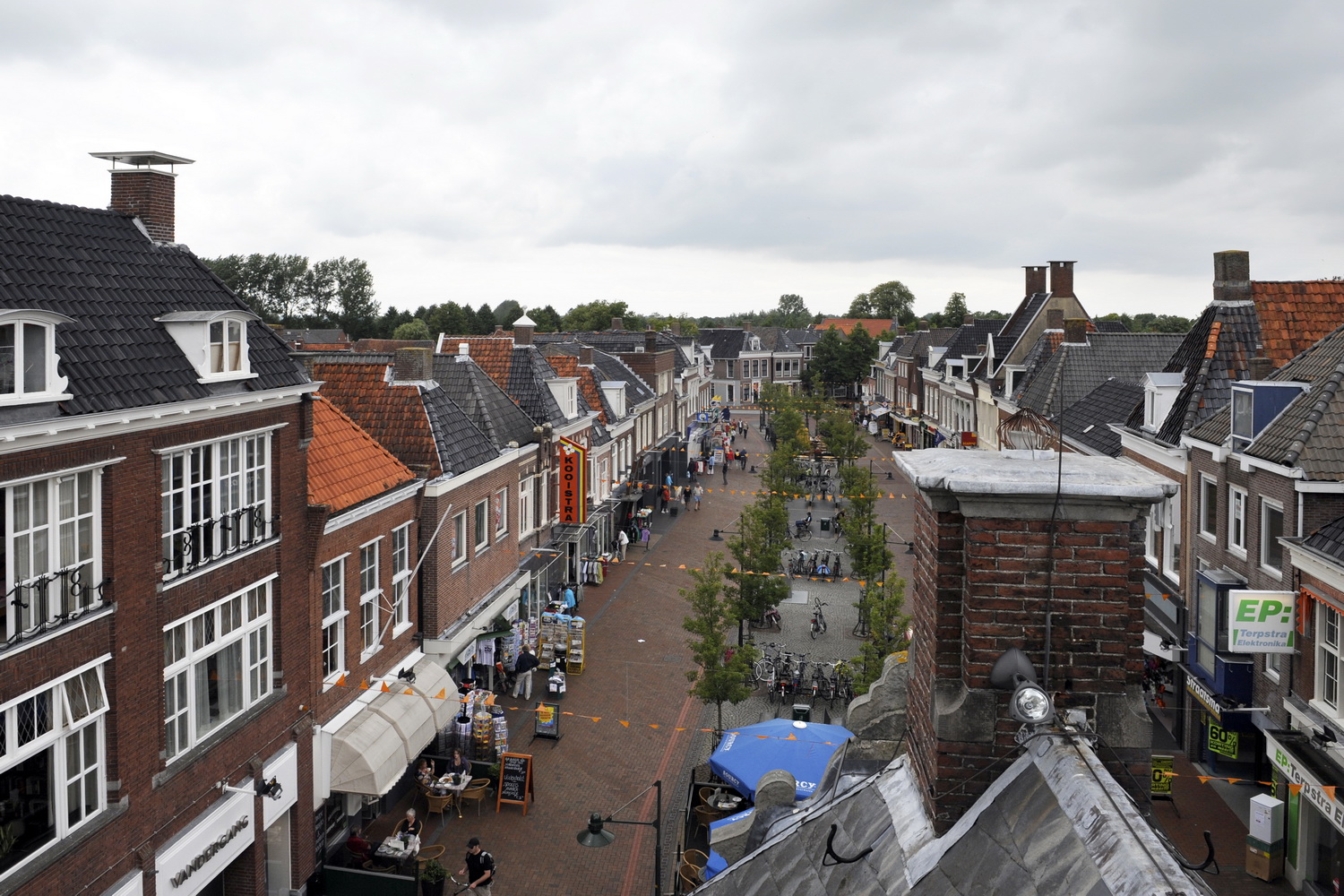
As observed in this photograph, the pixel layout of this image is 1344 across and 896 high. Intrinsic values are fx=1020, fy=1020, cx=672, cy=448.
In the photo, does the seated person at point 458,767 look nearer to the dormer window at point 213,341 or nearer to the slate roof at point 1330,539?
the dormer window at point 213,341

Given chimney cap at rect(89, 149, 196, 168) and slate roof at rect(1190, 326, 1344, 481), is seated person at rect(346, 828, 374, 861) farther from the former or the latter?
slate roof at rect(1190, 326, 1344, 481)

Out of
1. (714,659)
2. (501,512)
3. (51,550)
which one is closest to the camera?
(51,550)

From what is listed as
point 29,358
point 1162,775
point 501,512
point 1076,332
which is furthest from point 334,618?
point 1076,332

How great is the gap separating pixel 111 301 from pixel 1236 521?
64.5ft

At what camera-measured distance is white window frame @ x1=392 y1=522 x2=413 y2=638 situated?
2028 centimetres

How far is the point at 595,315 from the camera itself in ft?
356

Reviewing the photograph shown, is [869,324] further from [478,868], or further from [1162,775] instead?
[478,868]

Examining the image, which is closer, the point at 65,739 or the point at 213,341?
the point at 65,739

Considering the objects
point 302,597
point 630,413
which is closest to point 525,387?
point 630,413

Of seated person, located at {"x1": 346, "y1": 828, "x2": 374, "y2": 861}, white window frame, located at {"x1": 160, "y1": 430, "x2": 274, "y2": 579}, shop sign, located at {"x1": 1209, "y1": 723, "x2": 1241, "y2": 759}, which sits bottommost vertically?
seated person, located at {"x1": 346, "y1": 828, "x2": 374, "y2": 861}

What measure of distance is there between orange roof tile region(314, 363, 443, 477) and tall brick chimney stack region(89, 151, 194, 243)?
6.96m

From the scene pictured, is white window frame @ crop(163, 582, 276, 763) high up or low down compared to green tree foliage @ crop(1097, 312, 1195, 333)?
down

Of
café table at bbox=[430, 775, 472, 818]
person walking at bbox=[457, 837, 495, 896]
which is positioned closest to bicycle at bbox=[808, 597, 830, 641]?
café table at bbox=[430, 775, 472, 818]

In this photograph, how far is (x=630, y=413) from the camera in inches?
1790
